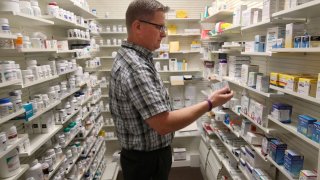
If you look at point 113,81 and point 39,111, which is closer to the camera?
point 113,81

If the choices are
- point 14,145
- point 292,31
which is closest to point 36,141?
point 14,145

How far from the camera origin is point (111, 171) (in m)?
4.34

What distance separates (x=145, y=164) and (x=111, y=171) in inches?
119

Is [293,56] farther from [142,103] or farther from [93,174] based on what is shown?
[93,174]

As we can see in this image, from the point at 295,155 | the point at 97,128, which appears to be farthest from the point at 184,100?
the point at 295,155

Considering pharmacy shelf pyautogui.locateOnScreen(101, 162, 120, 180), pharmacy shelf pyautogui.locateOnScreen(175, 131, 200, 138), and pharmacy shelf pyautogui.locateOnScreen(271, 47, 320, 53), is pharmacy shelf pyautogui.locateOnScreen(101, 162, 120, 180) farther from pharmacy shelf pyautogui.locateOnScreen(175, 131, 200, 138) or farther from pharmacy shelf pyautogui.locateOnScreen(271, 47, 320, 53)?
pharmacy shelf pyautogui.locateOnScreen(271, 47, 320, 53)

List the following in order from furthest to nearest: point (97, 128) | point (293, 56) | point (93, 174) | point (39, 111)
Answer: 1. point (97, 128)
2. point (93, 174)
3. point (293, 56)
4. point (39, 111)

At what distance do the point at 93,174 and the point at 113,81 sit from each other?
2.74 m

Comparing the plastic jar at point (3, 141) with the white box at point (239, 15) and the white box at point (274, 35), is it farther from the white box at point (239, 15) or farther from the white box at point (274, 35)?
the white box at point (239, 15)

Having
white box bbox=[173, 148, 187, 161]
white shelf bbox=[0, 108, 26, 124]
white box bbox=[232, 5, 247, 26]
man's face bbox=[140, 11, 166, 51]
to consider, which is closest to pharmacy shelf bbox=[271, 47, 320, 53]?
man's face bbox=[140, 11, 166, 51]

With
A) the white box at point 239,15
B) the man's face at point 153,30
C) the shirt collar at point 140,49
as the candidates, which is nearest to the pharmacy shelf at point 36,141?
the shirt collar at point 140,49

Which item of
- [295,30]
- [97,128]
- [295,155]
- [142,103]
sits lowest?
[97,128]

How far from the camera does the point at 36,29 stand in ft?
8.02

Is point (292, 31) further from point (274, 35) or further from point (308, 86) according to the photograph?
point (308, 86)
